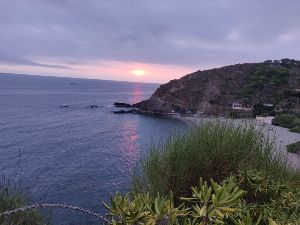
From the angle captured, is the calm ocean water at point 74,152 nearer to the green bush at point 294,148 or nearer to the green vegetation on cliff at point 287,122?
the green bush at point 294,148

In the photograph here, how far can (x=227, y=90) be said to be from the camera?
86688 millimetres

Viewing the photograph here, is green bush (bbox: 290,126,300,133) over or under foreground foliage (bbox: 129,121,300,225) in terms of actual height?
under

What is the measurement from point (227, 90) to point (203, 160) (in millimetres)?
81055

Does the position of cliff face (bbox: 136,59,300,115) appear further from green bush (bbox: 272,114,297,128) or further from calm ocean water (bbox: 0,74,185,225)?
green bush (bbox: 272,114,297,128)

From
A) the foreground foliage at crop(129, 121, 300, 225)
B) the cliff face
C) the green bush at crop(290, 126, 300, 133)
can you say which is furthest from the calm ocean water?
the green bush at crop(290, 126, 300, 133)

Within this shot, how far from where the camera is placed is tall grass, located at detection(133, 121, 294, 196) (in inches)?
287

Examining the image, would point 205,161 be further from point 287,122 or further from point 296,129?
point 287,122

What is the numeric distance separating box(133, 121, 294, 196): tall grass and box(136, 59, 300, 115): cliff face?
6381cm

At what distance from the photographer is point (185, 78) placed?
97.0 meters

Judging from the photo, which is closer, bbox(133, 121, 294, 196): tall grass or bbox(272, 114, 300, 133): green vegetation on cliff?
bbox(133, 121, 294, 196): tall grass

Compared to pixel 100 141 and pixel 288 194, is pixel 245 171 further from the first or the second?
pixel 100 141

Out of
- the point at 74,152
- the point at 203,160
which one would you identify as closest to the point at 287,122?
the point at 74,152

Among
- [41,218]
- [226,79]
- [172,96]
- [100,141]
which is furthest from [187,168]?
[226,79]

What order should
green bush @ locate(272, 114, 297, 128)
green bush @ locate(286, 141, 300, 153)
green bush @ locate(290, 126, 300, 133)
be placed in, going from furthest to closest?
green bush @ locate(272, 114, 297, 128) < green bush @ locate(290, 126, 300, 133) < green bush @ locate(286, 141, 300, 153)
